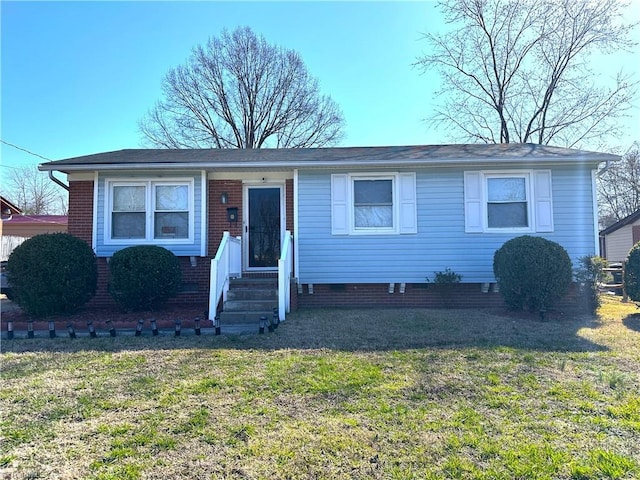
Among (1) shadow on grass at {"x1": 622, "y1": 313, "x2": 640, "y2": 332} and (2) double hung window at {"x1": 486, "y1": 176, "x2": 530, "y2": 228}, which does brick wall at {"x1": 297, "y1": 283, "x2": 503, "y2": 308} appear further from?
(1) shadow on grass at {"x1": 622, "y1": 313, "x2": 640, "y2": 332}

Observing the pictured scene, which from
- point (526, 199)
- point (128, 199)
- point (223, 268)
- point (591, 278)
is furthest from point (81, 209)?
point (591, 278)

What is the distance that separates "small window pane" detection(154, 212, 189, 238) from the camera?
29.3 ft

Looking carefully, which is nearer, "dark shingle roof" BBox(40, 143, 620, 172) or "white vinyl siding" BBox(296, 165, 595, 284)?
"dark shingle roof" BBox(40, 143, 620, 172)

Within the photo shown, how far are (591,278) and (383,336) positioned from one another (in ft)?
16.4

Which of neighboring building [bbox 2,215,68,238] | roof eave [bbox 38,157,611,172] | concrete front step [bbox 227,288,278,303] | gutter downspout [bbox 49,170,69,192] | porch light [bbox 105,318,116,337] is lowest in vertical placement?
porch light [bbox 105,318,116,337]

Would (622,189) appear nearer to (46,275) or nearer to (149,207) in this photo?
(149,207)

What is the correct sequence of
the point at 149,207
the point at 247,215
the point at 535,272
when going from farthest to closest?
the point at 247,215 → the point at 149,207 → the point at 535,272

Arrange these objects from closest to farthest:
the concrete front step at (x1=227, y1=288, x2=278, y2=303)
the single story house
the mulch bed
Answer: the mulch bed < the concrete front step at (x1=227, y1=288, x2=278, y2=303) < the single story house

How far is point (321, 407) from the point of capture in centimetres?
338

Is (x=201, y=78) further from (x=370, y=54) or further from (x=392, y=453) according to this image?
(x=392, y=453)

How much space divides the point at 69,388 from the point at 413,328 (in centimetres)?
461

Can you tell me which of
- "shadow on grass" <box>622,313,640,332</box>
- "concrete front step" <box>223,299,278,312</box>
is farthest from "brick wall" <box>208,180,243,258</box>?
"shadow on grass" <box>622,313,640,332</box>

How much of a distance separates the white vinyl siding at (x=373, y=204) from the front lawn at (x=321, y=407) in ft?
11.0

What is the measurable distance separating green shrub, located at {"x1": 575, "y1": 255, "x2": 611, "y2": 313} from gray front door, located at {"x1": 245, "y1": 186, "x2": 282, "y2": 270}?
6347mm
